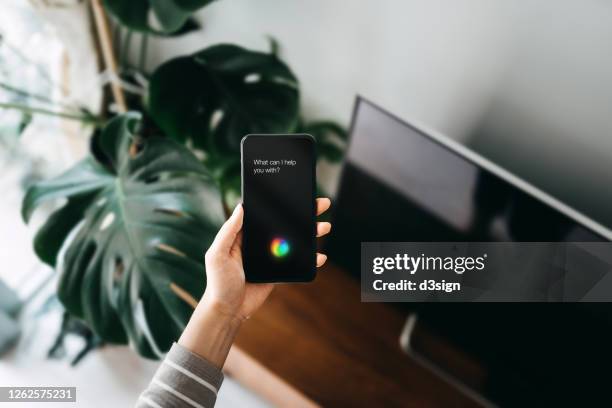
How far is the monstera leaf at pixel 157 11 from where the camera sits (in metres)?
0.83

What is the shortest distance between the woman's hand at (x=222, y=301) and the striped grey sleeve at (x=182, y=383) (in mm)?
Result: 20

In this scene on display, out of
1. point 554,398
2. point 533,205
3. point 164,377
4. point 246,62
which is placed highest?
Result: point 246,62

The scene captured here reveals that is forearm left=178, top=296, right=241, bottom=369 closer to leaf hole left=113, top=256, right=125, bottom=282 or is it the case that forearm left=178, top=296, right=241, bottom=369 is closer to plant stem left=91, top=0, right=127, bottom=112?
leaf hole left=113, top=256, right=125, bottom=282

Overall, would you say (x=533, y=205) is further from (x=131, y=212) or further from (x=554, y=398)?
(x=131, y=212)

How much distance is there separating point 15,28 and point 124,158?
28.6 inches

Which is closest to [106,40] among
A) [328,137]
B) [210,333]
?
[328,137]

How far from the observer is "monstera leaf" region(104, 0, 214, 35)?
832 mm

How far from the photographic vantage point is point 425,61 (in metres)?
1.00

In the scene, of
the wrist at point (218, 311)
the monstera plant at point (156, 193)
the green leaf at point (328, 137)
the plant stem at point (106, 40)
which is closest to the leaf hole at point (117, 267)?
the monstera plant at point (156, 193)

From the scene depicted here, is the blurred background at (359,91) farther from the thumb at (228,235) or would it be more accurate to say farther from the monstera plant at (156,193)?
the thumb at (228,235)

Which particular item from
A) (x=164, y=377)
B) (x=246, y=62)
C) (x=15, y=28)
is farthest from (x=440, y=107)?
(x=15, y=28)

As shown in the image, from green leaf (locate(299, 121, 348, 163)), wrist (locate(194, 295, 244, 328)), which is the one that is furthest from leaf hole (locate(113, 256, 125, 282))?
green leaf (locate(299, 121, 348, 163))

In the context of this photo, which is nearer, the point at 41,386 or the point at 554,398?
the point at 554,398

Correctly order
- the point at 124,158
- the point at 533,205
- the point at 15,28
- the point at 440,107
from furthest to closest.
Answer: the point at 15,28 < the point at 440,107 < the point at 124,158 < the point at 533,205
